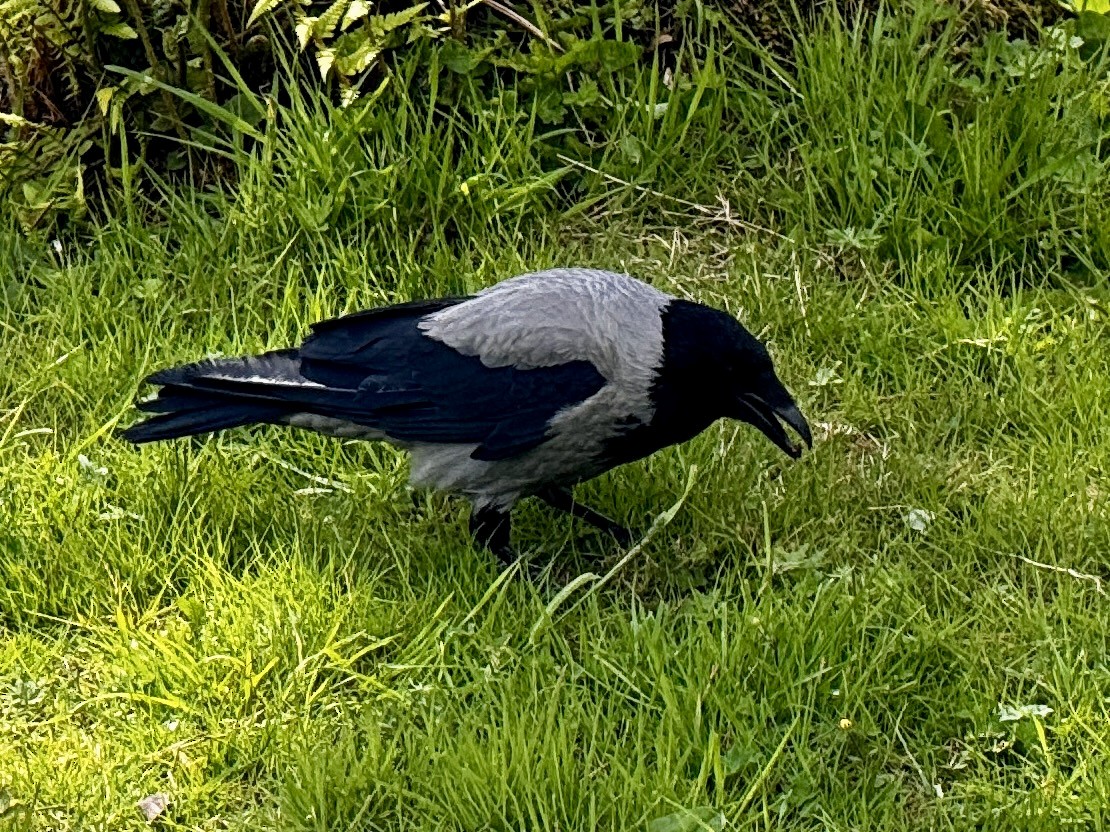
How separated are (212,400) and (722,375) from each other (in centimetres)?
128

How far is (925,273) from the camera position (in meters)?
4.82

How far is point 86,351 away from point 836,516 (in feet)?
7.33

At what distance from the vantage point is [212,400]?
13.3 ft

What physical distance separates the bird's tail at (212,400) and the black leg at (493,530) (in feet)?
1.82

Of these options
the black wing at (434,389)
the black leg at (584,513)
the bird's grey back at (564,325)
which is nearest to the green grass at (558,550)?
the black leg at (584,513)

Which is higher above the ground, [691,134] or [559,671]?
[691,134]

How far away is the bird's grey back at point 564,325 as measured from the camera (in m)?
3.96

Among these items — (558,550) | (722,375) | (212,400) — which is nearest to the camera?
(722,375)

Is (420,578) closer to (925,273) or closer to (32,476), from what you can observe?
(32,476)

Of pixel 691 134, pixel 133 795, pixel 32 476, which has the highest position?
pixel 691 134

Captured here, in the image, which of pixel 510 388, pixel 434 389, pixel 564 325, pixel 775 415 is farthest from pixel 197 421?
pixel 775 415

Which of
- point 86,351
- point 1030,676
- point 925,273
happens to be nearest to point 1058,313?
point 925,273

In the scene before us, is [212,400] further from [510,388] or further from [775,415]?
[775,415]

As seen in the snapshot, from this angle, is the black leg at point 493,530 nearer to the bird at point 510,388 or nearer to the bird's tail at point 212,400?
the bird at point 510,388
